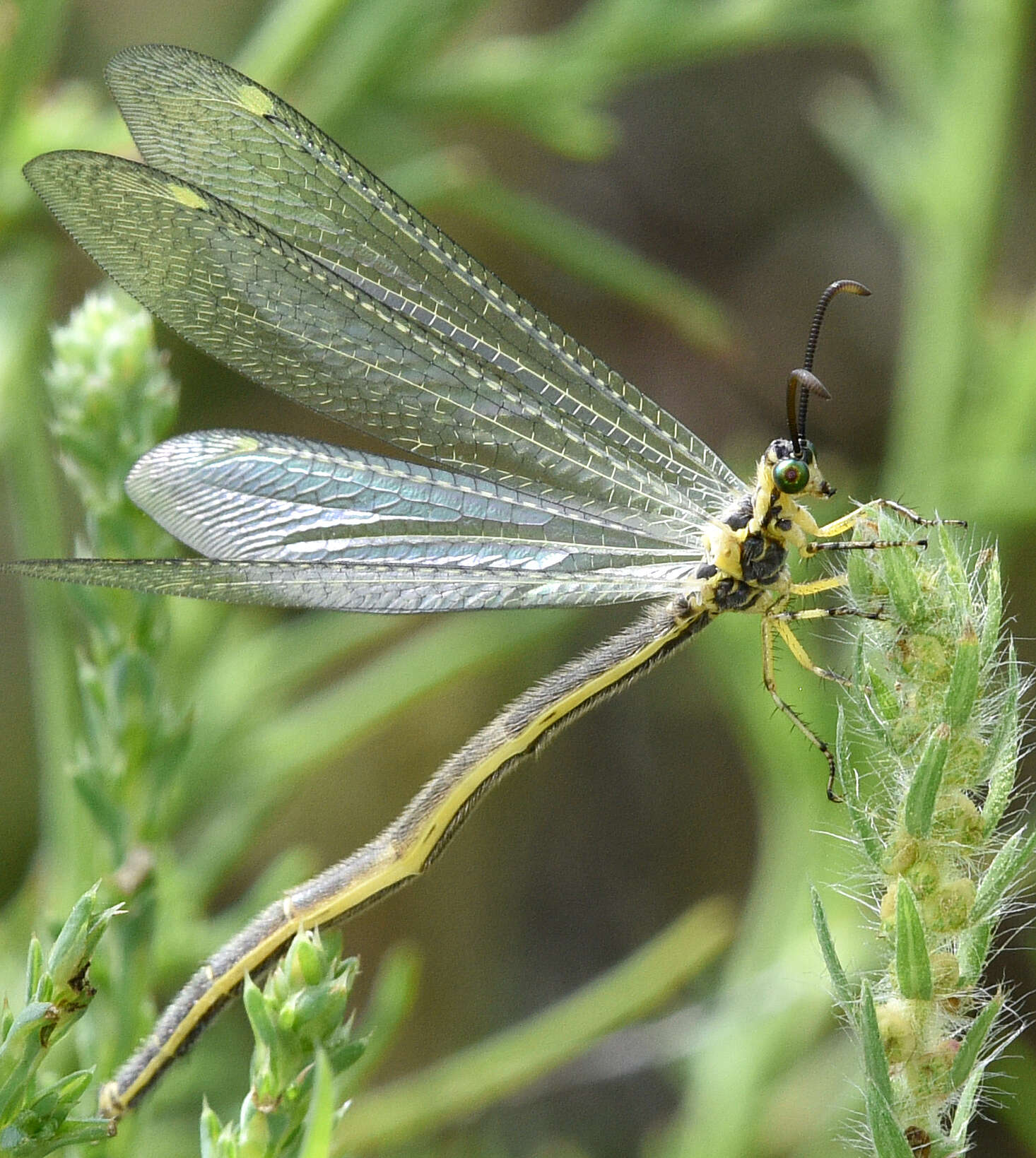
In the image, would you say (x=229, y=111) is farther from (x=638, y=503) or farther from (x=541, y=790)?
(x=541, y=790)

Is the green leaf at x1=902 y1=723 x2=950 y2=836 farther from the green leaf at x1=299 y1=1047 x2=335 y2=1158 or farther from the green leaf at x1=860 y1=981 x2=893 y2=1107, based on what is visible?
the green leaf at x1=299 y1=1047 x2=335 y2=1158

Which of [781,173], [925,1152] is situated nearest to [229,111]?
[925,1152]

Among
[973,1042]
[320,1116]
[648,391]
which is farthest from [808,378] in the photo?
[648,391]

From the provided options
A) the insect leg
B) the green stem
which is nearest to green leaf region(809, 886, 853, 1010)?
the insect leg

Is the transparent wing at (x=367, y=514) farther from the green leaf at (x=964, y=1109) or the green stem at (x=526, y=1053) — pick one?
the green leaf at (x=964, y=1109)

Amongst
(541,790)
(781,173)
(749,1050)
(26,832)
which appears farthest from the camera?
(781,173)

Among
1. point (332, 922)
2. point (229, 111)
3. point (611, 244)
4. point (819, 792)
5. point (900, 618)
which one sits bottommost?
point (332, 922)

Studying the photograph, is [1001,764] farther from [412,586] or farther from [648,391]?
[648,391]
